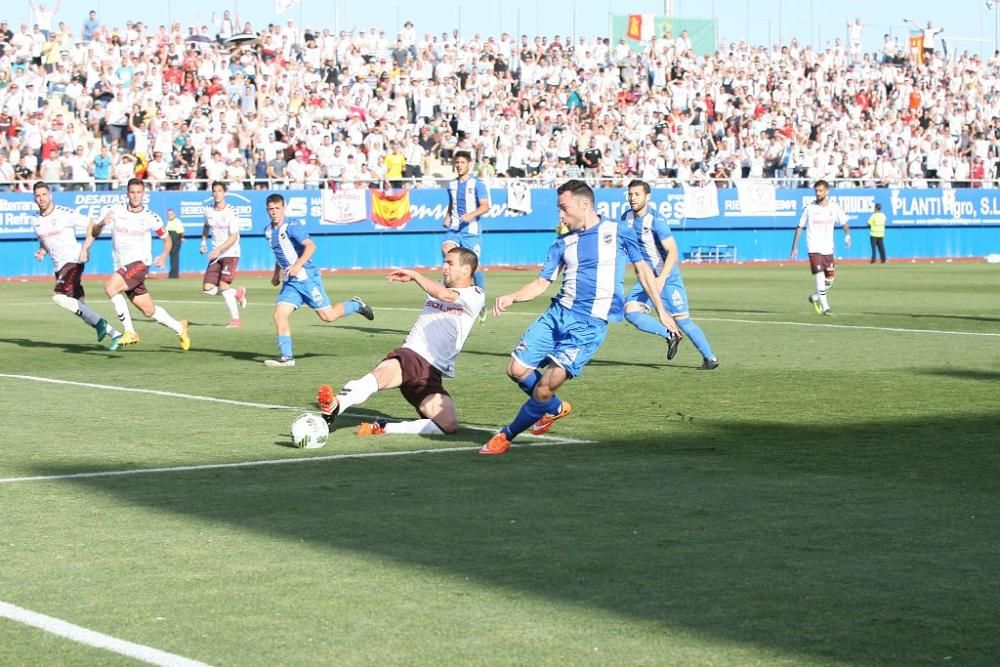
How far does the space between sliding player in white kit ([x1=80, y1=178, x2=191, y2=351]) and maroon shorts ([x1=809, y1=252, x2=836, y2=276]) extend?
9.90 m

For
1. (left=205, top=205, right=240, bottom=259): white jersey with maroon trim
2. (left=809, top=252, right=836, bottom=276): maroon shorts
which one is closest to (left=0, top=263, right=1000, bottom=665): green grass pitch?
(left=205, top=205, right=240, bottom=259): white jersey with maroon trim

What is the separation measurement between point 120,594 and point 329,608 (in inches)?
35.2

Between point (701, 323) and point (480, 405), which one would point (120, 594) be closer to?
point (480, 405)

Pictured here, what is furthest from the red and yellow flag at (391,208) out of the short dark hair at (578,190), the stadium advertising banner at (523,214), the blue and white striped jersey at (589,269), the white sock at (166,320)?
the short dark hair at (578,190)

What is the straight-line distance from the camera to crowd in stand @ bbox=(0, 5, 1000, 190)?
41.0 meters

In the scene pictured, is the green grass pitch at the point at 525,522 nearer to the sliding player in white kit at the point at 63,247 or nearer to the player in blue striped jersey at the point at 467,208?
the sliding player in white kit at the point at 63,247

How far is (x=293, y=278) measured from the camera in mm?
17891

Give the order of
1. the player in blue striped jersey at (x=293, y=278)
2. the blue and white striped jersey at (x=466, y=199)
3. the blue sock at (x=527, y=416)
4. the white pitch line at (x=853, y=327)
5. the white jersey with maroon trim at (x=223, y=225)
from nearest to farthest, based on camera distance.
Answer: the blue sock at (x=527, y=416) < the player in blue striped jersey at (x=293, y=278) < the blue and white striped jersey at (x=466, y=199) < the white pitch line at (x=853, y=327) < the white jersey with maroon trim at (x=223, y=225)

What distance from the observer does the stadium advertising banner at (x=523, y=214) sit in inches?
1550

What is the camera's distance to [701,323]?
78.1 ft

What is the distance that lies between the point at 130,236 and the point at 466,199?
4.25 metres

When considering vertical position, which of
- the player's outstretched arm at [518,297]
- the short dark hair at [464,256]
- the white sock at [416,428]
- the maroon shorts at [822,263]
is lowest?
the maroon shorts at [822,263]

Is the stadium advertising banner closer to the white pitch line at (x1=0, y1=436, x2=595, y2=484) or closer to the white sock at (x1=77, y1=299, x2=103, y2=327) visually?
the white sock at (x1=77, y1=299, x2=103, y2=327)

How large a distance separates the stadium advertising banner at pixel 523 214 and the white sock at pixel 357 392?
27810 mm
